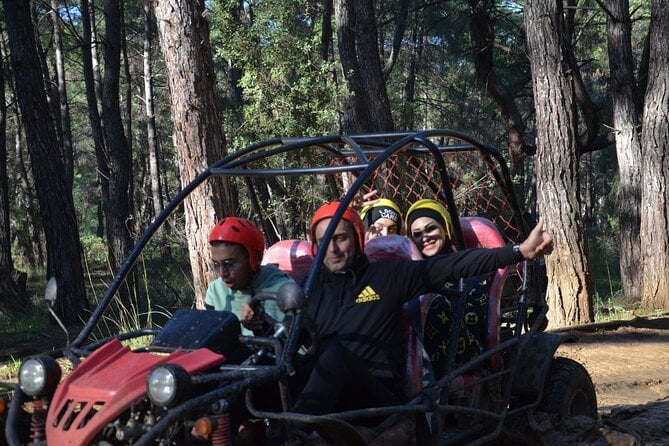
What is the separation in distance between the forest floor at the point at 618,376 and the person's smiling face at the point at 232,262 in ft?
6.85

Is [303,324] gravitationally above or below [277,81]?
below

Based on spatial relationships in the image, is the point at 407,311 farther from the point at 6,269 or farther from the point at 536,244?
the point at 6,269

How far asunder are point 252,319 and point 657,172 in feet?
32.7

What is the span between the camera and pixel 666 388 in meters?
8.18

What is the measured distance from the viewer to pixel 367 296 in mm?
4617

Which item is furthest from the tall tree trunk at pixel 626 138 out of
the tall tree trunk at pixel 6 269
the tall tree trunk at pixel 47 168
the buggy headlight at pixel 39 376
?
the buggy headlight at pixel 39 376

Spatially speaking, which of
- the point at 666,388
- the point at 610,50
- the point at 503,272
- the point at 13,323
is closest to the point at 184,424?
the point at 503,272

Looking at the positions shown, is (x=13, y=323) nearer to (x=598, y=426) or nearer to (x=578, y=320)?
(x=578, y=320)

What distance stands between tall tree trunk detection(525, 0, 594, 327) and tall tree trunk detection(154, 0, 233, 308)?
13.9 feet

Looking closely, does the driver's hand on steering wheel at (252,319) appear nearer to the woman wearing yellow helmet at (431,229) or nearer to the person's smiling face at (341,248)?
the person's smiling face at (341,248)

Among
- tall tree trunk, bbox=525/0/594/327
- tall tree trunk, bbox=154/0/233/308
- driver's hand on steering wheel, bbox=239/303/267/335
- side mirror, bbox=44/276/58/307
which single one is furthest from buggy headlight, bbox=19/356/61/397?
tall tree trunk, bbox=525/0/594/327

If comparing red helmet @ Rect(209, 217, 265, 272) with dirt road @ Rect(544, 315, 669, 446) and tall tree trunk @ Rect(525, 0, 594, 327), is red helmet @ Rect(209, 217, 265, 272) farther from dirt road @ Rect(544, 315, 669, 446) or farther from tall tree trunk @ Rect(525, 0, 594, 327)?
tall tree trunk @ Rect(525, 0, 594, 327)

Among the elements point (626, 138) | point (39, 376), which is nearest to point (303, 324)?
point (39, 376)

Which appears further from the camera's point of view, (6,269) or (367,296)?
(6,269)
